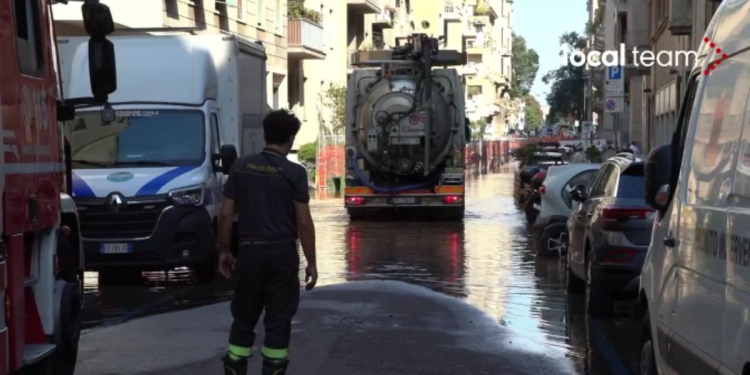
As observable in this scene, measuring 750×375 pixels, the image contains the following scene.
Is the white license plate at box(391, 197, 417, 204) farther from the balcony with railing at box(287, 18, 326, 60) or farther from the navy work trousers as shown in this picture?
the navy work trousers

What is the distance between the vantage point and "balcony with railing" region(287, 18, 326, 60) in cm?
4525

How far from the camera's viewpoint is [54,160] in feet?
27.7

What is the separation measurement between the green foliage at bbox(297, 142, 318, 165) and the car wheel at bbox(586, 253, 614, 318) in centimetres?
3192

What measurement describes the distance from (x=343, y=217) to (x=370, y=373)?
21.3 metres

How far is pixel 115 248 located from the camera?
15.7m

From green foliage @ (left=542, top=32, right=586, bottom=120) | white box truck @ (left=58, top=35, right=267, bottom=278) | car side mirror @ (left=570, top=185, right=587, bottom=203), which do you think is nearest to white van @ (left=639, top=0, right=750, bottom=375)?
car side mirror @ (left=570, top=185, right=587, bottom=203)

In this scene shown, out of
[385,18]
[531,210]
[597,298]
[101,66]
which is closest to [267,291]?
[101,66]

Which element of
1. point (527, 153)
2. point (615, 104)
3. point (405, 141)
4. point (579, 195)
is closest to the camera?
point (579, 195)

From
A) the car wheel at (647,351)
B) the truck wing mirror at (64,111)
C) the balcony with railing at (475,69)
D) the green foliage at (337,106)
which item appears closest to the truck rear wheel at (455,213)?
the green foliage at (337,106)

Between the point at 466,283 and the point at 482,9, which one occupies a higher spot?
the point at 482,9

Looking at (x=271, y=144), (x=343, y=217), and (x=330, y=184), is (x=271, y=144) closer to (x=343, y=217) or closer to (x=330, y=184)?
(x=343, y=217)

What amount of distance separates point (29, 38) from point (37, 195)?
0.97 m

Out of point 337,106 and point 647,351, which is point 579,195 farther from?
point 337,106

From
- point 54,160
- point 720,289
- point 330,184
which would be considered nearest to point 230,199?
point 54,160
